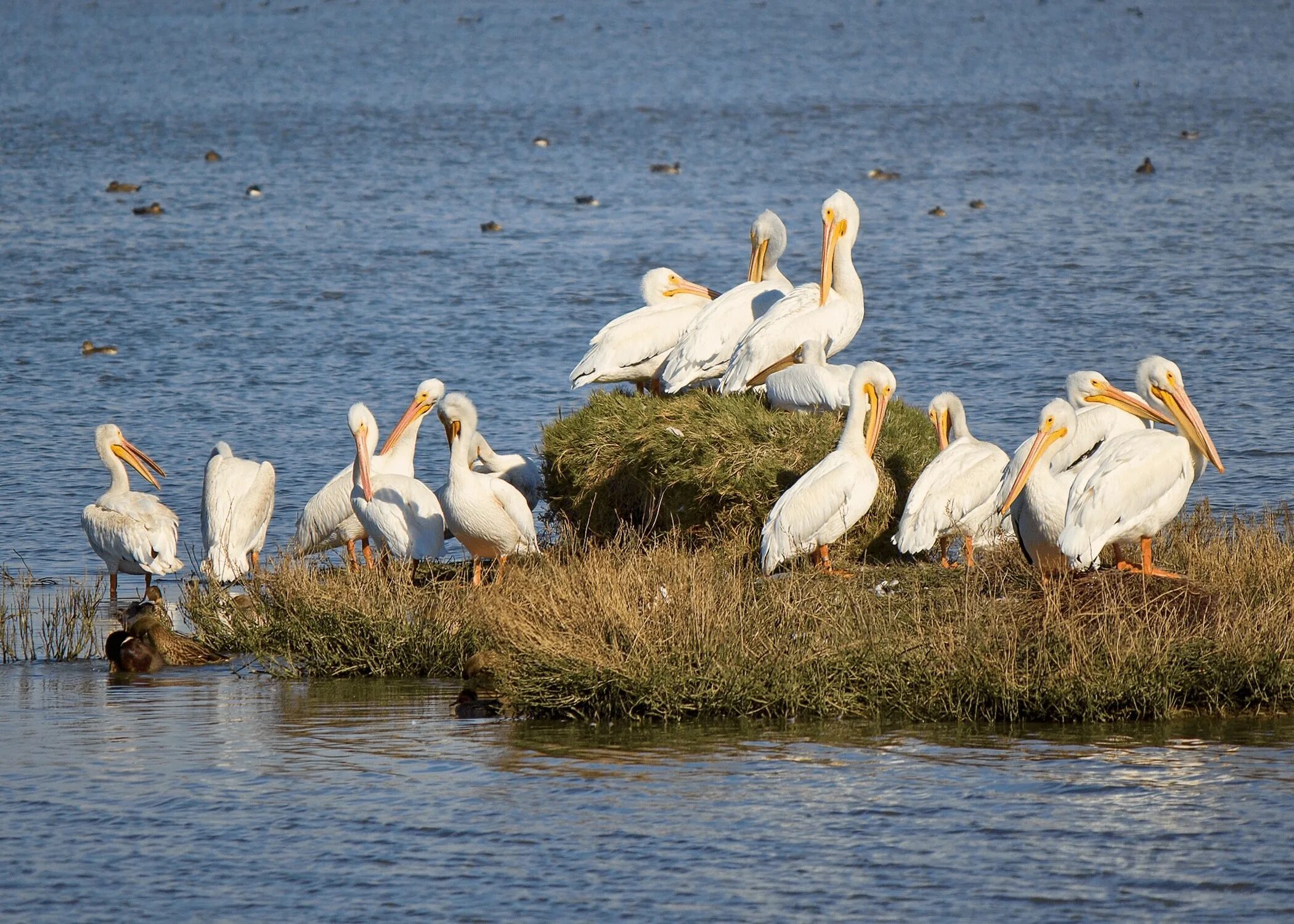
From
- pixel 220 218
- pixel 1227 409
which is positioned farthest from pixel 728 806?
pixel 220 218

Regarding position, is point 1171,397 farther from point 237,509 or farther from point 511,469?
point 237,509

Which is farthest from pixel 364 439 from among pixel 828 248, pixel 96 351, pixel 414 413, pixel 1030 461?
pixel 96 351

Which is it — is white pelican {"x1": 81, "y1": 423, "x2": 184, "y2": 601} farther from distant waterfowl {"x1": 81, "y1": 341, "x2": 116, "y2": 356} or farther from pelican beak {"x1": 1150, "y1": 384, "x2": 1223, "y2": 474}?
distant waterfowl {"x1": 81, "y1": 341, "x2": 116, "y2": 356}

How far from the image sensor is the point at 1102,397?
402 inches

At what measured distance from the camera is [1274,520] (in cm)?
1134

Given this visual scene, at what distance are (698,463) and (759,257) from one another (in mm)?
3209

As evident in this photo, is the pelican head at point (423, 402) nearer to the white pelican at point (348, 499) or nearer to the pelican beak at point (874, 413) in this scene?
the white pelican at point (348, 499)

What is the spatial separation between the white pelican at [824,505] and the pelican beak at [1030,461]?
2.32 feet

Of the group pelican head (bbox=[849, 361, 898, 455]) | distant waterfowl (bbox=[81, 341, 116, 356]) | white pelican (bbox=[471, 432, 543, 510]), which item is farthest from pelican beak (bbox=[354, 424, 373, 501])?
distant waterfowl (bbox=[81, 341, 116, 356])

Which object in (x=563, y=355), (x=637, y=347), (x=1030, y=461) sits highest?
(x=563, y=355)

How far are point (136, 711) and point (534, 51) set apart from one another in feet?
210

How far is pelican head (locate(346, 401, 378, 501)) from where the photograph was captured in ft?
33.9

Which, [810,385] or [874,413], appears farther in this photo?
[810,385]

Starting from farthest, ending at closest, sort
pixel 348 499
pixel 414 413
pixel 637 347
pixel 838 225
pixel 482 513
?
pixel 838 225 → pixel 637 347 → pixel 414 413 → pixel 348 499 → pixel 482 513
